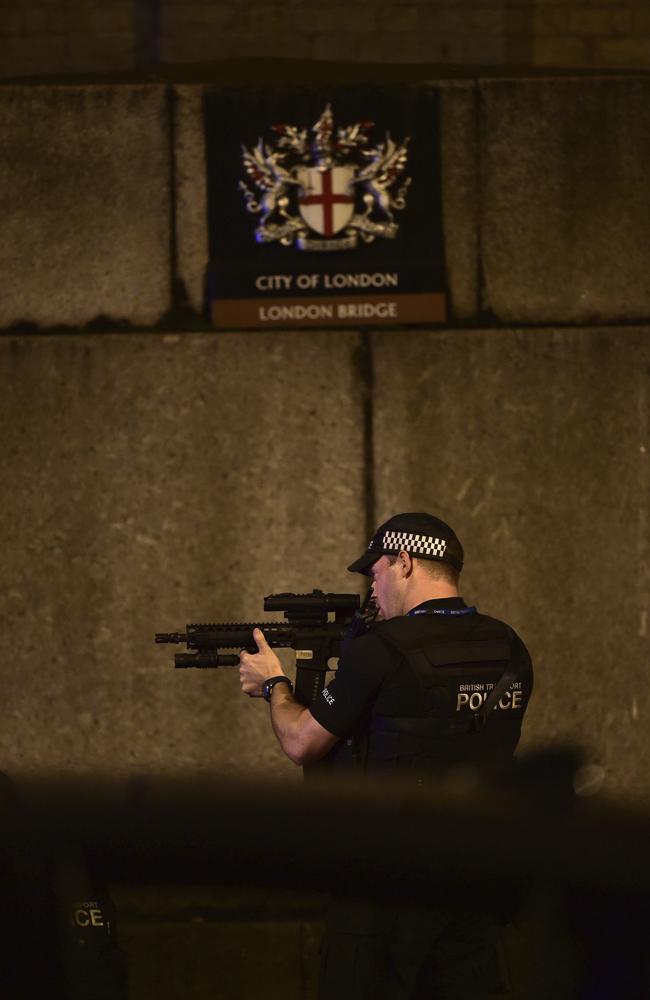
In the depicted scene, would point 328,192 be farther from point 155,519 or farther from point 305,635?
point 305,635

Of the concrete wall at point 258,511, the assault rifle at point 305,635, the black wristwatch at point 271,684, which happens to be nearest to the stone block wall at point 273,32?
the concrete wall at point 258,511

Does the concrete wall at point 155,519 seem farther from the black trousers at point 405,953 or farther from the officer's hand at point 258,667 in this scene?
the black trousers at point 405,953

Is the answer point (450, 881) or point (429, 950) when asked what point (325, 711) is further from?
point (450, 881)

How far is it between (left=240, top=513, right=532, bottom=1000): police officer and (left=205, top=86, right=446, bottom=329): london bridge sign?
8.25ft

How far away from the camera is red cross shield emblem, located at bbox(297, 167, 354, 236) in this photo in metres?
6.80

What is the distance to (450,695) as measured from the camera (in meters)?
4.22

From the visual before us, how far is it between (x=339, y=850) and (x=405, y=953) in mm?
1401

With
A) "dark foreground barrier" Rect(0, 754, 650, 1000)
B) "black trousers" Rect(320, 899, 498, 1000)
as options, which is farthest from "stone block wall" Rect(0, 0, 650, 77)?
"dark foreground barrier" Rect(0, 754, 650, 1000)

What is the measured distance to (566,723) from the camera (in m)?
6.72

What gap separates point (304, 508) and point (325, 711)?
254 centimetres

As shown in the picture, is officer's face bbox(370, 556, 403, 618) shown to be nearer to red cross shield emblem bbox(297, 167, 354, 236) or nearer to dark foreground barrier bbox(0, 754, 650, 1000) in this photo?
dark foreground barrier bbox(0, 754, 650, 1000)

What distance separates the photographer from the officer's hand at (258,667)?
15.2 ft

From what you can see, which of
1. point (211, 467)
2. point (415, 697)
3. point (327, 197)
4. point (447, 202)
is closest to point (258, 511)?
point (211, 467)

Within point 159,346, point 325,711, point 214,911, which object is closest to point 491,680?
point 325,711
